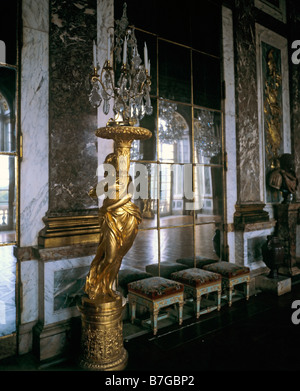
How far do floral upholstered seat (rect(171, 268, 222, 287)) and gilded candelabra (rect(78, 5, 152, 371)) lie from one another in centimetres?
112

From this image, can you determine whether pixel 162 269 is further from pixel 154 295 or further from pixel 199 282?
pixel 154 295

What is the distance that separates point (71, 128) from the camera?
2.90m

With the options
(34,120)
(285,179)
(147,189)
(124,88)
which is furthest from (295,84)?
(34,120)

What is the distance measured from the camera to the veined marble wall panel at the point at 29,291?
2.68 m

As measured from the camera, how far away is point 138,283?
3160 mm

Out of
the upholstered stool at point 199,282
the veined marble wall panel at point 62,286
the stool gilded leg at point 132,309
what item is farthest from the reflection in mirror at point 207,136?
the veined marble wall panel at point 62,286

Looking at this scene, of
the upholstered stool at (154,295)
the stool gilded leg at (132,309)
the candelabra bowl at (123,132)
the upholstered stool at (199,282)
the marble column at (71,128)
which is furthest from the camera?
the upholstered stool at (199,282)

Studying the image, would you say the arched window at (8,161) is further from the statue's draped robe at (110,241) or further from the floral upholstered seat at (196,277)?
the floral upholstered seat at (196,277)

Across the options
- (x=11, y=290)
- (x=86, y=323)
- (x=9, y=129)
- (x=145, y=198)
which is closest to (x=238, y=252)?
(x=145, y=198)

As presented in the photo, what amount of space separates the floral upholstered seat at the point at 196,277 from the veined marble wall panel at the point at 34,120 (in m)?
1.75

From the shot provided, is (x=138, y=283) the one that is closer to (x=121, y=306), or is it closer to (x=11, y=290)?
(x=121, y=306)

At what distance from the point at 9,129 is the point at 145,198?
178cm

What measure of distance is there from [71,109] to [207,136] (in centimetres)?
221

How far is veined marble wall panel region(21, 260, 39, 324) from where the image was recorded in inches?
105
